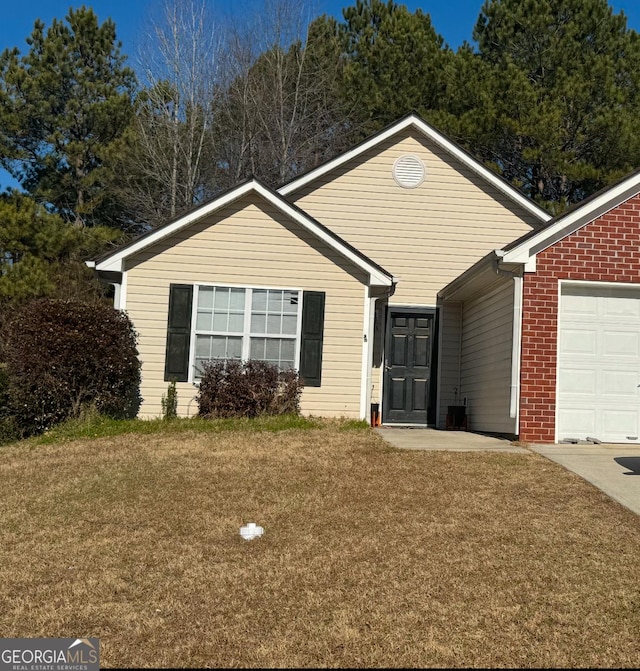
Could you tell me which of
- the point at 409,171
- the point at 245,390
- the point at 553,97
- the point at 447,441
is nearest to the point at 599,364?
the point at 447,441

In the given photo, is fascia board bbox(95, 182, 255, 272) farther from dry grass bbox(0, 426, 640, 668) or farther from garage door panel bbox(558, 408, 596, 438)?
garage door panel bbox(558, 408, 596, 438)

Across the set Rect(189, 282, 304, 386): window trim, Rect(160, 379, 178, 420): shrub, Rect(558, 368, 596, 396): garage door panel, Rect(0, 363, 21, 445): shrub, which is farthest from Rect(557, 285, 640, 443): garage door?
Rect(0, 363, 21, 445): shrub

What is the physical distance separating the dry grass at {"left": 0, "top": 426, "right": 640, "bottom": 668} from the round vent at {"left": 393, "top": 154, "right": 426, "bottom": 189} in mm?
6907

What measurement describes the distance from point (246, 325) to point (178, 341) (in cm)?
111

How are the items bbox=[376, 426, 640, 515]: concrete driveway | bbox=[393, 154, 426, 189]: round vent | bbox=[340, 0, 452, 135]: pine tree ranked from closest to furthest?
1. bbox=[376, 426, 640, 515]: concrete driveway
2. bbox=[393, 154, 426, 189]: round vent
3. bbox=[340, 0, 452, 135]: pine tree

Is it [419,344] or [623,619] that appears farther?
[419,344]

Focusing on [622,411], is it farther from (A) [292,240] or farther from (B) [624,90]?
(B) [624,90]

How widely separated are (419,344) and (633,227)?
4.84 m

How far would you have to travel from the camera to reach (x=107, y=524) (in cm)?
648

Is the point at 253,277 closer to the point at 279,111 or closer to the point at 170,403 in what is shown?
the point at 170,403

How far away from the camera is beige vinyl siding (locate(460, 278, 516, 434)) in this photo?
1092 centimetres

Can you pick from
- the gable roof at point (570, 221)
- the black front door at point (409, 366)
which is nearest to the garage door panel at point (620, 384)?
the gable roof at point (570, 221)

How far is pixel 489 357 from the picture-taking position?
11953 mm

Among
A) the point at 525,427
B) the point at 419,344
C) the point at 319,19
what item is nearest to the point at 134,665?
the point at 525,427
